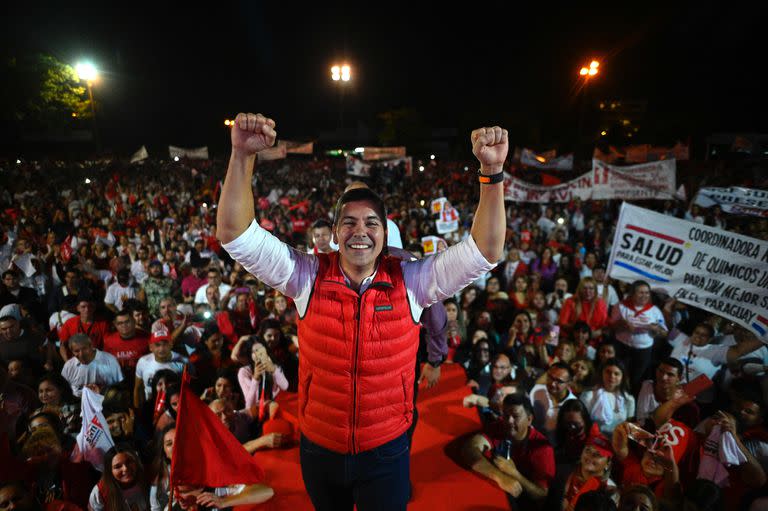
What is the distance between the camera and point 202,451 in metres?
2.51

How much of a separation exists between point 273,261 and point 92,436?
9.73ft

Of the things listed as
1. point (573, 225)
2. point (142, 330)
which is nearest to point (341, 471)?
point (142, 330)

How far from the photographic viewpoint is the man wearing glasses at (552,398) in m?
4.11

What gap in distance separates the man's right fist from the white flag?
297cm

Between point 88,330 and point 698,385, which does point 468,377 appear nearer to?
point 698,385

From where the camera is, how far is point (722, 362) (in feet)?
15.3

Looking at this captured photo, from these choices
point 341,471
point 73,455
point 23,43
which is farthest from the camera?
point 23,43

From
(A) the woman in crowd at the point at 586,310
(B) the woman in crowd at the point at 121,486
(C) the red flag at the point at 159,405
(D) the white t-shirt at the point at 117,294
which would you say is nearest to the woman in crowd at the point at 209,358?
(C) the red flag at the point at 159,405

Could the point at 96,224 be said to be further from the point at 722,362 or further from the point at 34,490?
the point at 722,362

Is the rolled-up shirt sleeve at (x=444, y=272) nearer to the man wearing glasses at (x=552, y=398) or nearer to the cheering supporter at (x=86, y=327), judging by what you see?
the man wearing glasses at (x=552, y=398)

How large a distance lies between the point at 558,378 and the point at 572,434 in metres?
0.51

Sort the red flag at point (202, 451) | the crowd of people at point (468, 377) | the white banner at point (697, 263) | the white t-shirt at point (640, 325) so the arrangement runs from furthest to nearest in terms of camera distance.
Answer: the white t-shirt at point (640, 325) < the white banner at point (697, 263) < the crowd of people at point (468, 377) < the red flag at point (202, 451)

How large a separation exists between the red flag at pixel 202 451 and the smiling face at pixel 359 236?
1.46 metres

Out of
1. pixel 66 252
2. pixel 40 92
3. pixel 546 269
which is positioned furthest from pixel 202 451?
pixel 40 92
